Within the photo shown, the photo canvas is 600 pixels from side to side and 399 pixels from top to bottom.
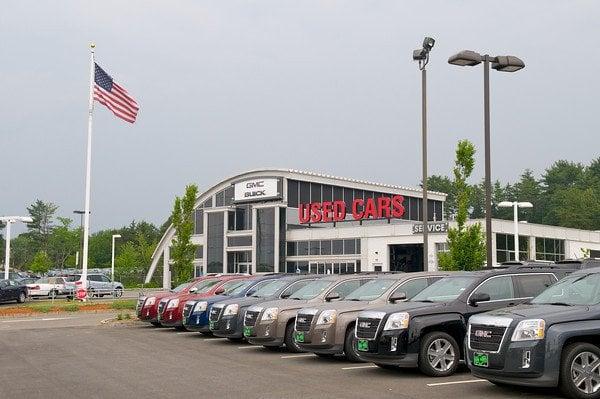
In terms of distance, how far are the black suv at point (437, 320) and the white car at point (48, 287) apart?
1444 inches

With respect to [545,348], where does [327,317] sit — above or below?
above

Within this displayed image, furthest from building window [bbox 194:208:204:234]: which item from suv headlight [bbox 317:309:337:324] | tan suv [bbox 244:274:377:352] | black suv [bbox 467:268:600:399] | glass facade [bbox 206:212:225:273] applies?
black suv [bbox 467:268:600:399]

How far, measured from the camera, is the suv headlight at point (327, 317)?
14462 mm

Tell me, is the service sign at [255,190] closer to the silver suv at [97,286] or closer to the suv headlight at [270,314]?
the silver suv at [97,286]

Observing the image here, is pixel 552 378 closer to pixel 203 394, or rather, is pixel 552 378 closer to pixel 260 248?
pixel 203 394

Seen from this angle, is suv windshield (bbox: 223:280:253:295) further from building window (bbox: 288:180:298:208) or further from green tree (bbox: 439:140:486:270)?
building window (bbox: 288:180:298:208)

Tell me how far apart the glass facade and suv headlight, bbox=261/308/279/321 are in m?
47.5

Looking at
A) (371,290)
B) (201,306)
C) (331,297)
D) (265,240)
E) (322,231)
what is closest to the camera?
(371,290)

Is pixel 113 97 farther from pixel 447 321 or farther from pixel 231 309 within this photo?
pixel 447 321

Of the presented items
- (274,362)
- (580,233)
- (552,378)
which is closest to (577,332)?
(552,378)

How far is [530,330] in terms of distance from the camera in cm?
1005

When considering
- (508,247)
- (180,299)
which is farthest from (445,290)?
(508,247)

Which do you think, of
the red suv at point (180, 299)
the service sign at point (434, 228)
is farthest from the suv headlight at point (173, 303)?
the service sign at point (434, 228)

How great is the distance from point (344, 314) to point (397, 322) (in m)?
2.19
